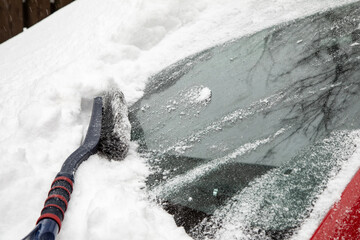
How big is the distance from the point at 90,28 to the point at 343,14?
75.3 inches

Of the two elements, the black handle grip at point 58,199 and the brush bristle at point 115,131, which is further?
the brush bristle at point 115,131

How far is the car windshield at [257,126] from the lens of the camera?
1.15m

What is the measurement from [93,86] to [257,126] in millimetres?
1119

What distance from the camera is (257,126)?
1421 millimetres

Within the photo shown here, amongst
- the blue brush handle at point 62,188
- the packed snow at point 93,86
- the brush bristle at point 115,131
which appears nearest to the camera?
the blue brush handle at point 62,188

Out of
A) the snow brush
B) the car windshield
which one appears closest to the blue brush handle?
the snow brush

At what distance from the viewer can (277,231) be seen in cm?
106

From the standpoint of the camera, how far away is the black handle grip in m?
1.16

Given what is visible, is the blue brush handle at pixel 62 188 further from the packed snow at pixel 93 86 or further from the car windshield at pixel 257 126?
the car windshield at pixel 257 126

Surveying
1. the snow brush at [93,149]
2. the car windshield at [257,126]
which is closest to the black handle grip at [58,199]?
the snow brush at [93,149]

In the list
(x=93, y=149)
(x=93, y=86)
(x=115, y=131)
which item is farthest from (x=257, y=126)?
(x=93, y=86)

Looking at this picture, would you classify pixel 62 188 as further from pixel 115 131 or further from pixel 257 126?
pixel 257 126

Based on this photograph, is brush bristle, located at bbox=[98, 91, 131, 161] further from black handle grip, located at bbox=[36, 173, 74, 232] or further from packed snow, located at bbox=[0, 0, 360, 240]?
black handle grip, located at bbox=[36, 173, 74, 232]

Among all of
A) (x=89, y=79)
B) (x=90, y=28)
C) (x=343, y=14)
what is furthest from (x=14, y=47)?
(x=343, y=14)
